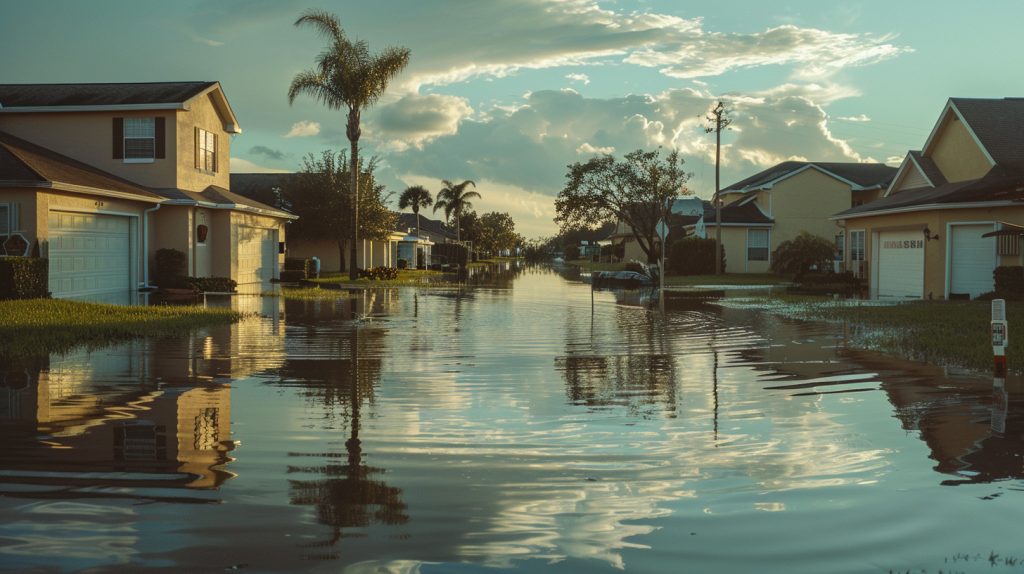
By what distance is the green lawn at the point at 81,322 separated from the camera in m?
14.7

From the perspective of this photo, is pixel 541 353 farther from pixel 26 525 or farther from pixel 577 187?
pixel 577 187

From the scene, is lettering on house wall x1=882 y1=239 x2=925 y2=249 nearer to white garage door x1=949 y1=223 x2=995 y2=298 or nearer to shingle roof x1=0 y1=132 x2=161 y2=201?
white garage door x1=949 y1=223 x2=995 y2=298

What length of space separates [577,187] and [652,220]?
246 inches

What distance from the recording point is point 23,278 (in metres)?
20.7

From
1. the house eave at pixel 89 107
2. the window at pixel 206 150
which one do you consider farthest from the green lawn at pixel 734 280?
the house eave at pixel 89 107

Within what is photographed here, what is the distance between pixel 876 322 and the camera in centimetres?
2033

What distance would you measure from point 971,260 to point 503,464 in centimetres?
2650

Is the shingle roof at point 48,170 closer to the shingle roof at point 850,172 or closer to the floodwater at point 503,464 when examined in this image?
the floodwater at point 503,464

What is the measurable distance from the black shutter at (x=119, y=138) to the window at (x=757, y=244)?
126ft

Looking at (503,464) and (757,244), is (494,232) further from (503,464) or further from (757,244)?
(503,464)

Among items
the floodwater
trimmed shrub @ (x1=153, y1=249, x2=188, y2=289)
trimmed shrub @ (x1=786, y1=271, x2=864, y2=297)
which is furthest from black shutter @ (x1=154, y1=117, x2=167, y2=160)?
trimmed shrub @ (x1=786, y1=271, x2=864, y2=297)

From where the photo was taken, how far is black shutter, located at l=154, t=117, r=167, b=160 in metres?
30.5

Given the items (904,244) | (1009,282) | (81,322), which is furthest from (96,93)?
(1009,282)

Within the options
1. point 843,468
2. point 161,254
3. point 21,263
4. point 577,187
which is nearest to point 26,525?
point 843,468
